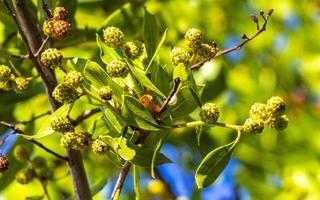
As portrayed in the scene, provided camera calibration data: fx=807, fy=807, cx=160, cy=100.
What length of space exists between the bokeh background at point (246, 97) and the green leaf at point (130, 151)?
1.04m

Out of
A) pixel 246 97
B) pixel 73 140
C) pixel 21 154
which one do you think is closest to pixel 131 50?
pixel 73 140

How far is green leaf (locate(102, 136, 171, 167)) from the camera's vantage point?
187cm

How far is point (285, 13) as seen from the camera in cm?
421

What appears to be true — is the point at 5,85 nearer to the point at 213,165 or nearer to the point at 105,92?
the point at 105,92

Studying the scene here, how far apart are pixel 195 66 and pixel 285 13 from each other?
2401mm

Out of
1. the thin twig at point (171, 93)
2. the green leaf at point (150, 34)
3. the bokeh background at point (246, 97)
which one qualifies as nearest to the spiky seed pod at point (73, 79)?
the thin twig at point (171, 93)

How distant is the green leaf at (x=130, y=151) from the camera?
1867 mm

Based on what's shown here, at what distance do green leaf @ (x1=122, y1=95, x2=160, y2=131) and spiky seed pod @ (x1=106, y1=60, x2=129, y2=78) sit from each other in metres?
0.06

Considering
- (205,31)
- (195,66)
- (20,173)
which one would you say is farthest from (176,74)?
(205,31)

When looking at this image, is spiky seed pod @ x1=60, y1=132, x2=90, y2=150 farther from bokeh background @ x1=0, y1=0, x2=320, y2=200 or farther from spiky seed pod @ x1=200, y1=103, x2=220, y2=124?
bokeh background @ x1=0, y1=0, x2=320, y2=200

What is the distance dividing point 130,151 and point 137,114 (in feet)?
0.33

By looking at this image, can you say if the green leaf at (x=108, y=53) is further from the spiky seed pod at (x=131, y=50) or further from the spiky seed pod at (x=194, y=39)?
the spiky seed pod at (x=194, y=39)

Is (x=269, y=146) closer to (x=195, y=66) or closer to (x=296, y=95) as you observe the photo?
(x=296, y=95)

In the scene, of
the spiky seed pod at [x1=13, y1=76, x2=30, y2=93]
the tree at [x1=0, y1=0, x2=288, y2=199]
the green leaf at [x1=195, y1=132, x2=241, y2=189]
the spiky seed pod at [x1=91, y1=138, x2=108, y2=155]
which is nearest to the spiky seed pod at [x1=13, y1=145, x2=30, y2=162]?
the tree at [x1=0, y1=0, x2=288, y2=199]
